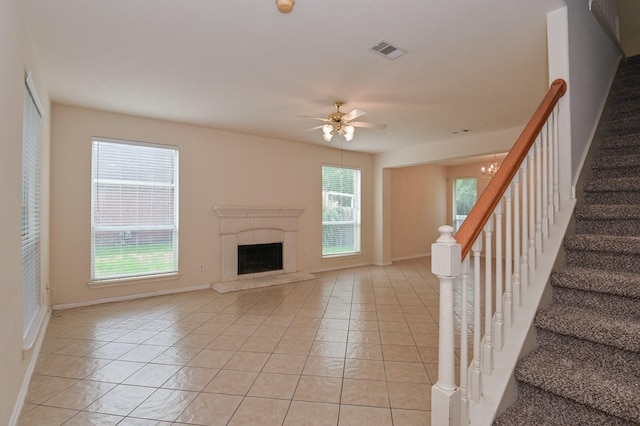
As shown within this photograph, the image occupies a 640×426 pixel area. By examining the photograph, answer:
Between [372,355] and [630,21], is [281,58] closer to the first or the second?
[372,355]

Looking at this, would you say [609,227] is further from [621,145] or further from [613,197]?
[621,145]

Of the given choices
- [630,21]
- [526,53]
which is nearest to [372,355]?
[526,53]

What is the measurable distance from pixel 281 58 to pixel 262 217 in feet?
11.1

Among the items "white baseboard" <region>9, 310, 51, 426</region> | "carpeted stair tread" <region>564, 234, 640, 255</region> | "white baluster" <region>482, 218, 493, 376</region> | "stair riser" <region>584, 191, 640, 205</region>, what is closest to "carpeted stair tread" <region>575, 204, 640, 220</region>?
"stair riser" <region>584, 191, 640, 205</region>

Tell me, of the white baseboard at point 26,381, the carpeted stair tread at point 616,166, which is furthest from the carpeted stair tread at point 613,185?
the white baseboard at point 26,381

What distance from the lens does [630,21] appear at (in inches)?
151

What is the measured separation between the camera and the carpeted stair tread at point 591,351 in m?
1.34

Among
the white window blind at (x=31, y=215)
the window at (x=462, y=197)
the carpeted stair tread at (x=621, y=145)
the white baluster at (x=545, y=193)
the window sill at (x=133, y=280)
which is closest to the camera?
Answer: the white baluster at (x=545, y=193)

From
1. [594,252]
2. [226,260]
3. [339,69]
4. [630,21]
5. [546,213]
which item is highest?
[630,21]

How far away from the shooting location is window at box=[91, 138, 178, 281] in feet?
14.2

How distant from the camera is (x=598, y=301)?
1.61m

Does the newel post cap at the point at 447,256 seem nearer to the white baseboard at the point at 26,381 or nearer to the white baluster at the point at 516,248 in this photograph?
the white baluster at the point at 516,248

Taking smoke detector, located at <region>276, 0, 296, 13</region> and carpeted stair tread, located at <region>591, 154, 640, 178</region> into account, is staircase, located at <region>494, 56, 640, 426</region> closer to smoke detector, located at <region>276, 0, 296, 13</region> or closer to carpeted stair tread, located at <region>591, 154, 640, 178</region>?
carpeted stair tread, located at <region>591, 154, 640, 178</region>

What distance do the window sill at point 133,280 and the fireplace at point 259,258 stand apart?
109 centimetres
